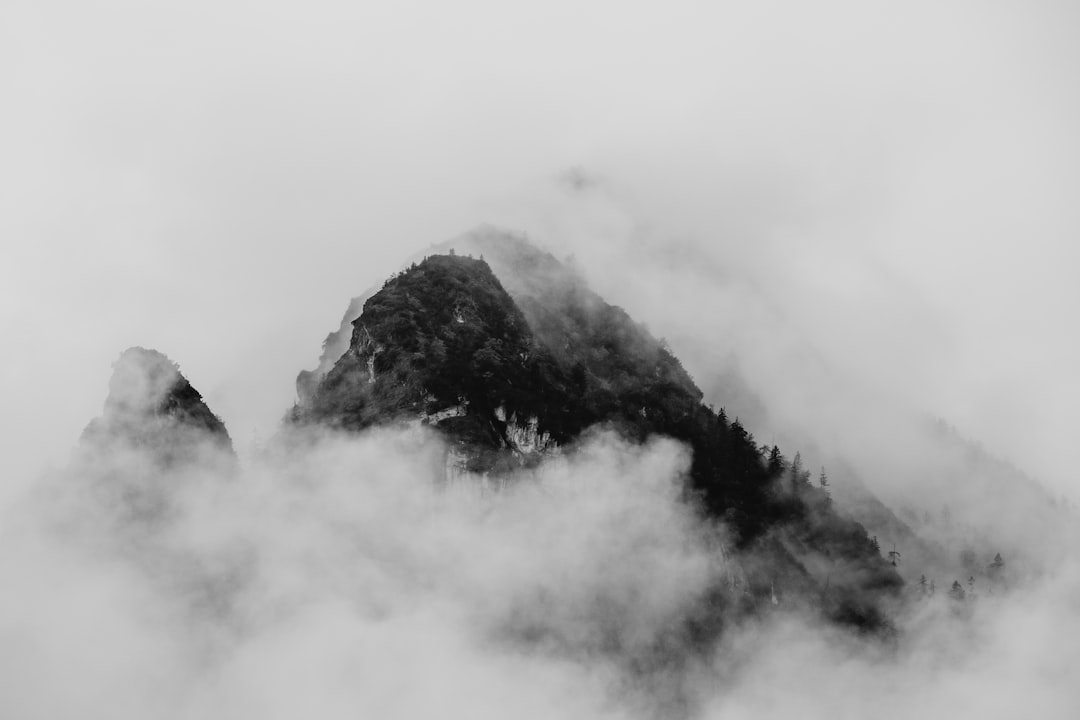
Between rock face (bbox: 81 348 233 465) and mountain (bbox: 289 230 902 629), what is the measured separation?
12725 millimetres

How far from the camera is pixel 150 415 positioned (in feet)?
589

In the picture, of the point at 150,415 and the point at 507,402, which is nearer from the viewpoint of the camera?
the point at 150,415

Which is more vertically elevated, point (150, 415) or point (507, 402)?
point (507, 402)

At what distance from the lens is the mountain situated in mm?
181500

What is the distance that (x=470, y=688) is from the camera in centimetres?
17050

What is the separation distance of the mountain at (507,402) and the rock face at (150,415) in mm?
12725

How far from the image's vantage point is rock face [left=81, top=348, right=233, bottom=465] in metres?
179

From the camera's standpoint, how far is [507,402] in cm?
18338

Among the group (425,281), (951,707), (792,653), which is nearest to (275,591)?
(425,281)

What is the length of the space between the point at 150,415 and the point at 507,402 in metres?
36.8

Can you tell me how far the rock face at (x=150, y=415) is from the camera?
179250 mm

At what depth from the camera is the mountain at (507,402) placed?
18150 centimetres

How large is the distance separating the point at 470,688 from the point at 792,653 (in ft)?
125

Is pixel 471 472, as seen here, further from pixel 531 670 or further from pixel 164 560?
pixel 164 560
